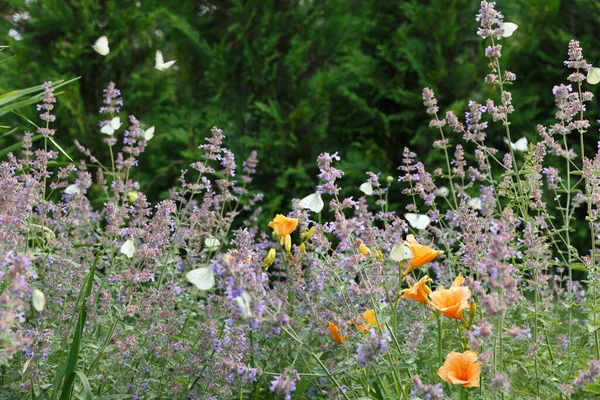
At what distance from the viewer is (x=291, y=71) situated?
564 cm

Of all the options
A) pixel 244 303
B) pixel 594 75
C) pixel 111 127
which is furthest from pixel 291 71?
pixel 244 303

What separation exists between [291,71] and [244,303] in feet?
14.0

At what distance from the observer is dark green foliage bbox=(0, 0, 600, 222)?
552cm

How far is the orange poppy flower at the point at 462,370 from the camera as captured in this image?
181 cm

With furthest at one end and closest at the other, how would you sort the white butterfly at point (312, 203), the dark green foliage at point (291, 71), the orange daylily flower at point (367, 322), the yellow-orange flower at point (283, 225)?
the dark green foliage at point (291, 71) → the white butterfly at point (312, 203) → the yellow-orange flower at point (283, 225) → the orange daylily flower at point (367, 322)

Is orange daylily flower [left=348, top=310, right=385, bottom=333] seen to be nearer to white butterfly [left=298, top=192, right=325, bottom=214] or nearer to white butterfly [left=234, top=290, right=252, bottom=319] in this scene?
white butterfly [left=298, top=192, right=325, bottom=214]

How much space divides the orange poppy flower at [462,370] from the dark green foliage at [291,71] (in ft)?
11.4

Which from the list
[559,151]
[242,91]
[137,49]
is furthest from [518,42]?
[559,151]

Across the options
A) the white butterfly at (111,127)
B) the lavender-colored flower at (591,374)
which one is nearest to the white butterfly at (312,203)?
the lavender-colored flower at (591,374)

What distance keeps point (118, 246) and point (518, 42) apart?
4.77 metres

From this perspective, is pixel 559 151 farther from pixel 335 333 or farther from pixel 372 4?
pixel 372 4

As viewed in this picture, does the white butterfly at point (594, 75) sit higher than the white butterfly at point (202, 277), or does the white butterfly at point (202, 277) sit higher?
the white butterfly at point (594, 75)

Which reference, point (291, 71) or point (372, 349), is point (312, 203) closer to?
point (372, 349)

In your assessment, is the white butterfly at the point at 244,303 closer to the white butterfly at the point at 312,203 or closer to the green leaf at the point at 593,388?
the white butterfly at the point at 312,203
